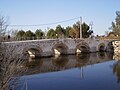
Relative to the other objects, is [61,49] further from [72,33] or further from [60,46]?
[72,33]

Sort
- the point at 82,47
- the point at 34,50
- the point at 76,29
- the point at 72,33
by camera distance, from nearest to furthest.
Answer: the point at 34,50 < the point at 82,47 < the point at 76,29 < the point at 72,33

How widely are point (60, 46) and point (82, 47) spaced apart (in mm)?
6622

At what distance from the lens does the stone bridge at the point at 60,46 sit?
106 feet

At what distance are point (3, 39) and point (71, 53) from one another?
3207 cm

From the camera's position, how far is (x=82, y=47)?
4378 centimetres

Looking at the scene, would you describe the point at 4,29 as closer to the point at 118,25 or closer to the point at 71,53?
the point at 71,53

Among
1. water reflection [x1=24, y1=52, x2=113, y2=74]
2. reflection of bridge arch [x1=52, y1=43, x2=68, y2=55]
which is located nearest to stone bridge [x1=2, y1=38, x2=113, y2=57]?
reflection of bridge arch [x1=52, y1=43, x2=68, y2=55]

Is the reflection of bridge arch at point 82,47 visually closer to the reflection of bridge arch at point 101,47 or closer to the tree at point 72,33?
the reflection of bridge arch at point 101,47

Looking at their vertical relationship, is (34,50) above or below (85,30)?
below

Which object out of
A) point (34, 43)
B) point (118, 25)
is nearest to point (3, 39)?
point (34, 43)

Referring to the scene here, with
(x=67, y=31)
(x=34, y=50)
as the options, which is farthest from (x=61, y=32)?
(x=34, y=50)

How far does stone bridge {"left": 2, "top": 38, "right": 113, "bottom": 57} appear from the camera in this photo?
106 feet

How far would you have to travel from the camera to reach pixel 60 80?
17656 mm

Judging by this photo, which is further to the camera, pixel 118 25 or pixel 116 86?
pixel 118 25
